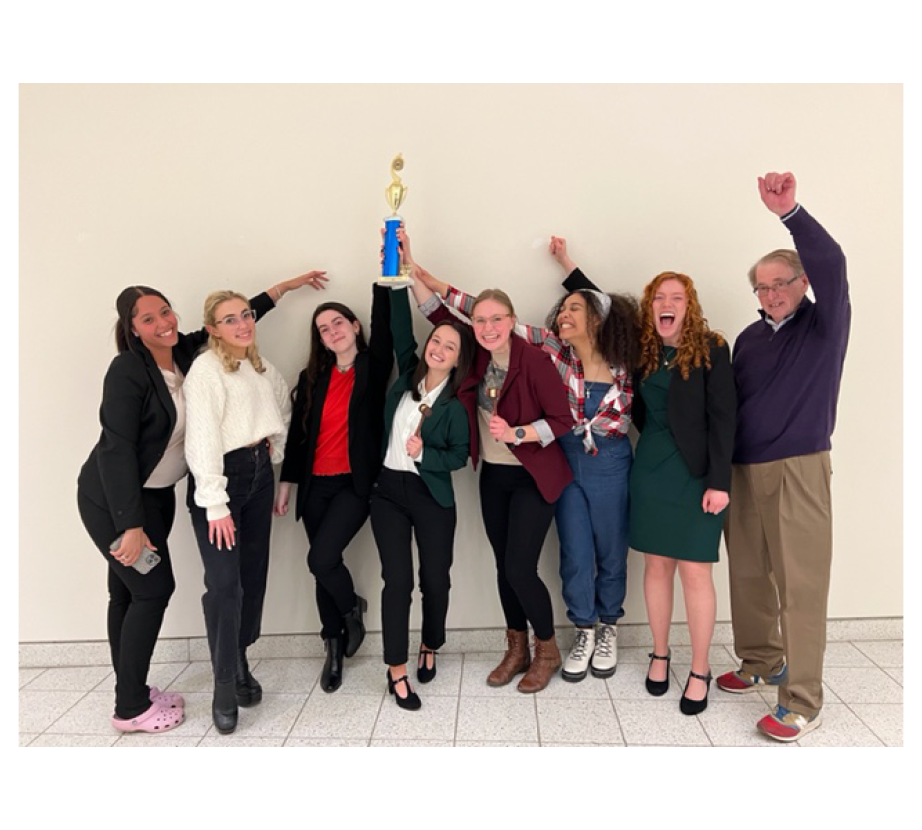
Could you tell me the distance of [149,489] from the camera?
264cm

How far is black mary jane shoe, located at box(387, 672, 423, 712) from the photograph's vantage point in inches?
108

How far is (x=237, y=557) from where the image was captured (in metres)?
2.61

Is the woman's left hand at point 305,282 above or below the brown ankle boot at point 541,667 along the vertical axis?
above

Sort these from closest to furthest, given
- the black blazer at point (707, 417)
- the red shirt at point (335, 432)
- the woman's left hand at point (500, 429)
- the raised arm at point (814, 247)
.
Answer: the raised arm at point (814, 247), the black blazer at point (707, 417), the woman's left hand at point (500, 429), the red shirt at point (335, 432)

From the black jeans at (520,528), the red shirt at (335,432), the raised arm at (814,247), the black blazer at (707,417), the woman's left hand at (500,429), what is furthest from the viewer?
the red shirt at (335,432)

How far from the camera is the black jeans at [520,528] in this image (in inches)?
109

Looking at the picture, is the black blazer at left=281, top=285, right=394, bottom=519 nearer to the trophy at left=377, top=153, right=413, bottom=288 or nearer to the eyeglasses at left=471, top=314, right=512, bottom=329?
the trophy at left=377, top=153, right=413, bottom=288

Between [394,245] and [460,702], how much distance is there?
78.6 inches

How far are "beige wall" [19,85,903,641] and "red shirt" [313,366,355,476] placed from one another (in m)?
0.38

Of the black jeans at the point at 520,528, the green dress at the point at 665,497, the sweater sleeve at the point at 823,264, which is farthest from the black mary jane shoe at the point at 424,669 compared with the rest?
the sweater sleeve at the point at 823,264

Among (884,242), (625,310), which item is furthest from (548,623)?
(884,242)

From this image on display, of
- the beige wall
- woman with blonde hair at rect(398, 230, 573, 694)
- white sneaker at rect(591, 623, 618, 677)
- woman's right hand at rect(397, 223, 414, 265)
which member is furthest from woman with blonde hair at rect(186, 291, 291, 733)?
white sneaker at rect(591, 623, 618, 677)

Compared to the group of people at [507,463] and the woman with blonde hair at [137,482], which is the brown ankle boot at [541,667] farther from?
the woman with blonde hair at [137,482]

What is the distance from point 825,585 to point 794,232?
1.36 metres
